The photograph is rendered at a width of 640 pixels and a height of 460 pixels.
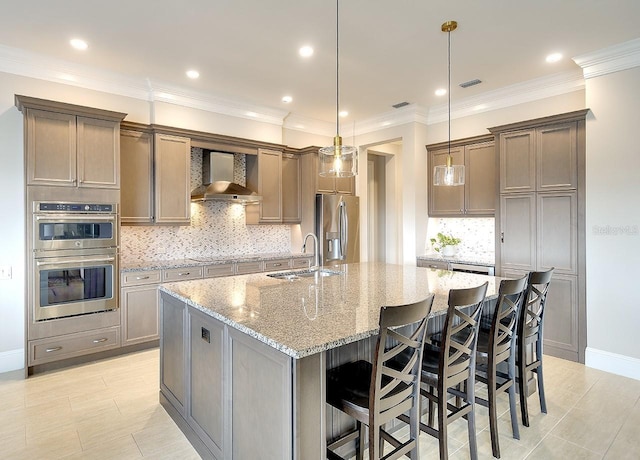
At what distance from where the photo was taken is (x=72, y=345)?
360 centimetres

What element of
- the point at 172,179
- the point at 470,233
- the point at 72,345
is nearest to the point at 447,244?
the point at 470,233

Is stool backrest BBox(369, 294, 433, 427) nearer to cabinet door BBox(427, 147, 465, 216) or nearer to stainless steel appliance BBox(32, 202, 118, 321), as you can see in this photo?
stainless steel appliance BBox(32, 202, 118, 321)

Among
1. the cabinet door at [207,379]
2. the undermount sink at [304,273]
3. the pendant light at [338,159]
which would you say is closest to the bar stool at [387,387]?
the cabinet door at [207,379]

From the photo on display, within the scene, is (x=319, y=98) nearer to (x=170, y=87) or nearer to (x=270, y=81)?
(x=270, y=81)

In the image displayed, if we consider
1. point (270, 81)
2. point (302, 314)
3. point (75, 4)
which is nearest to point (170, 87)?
point (270, 81)

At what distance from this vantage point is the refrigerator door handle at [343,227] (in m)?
5.62

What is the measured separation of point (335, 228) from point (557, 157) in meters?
2.94

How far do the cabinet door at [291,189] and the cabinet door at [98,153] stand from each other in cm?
236

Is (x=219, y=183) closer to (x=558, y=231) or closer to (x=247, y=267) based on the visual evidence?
(x=247, y=267)

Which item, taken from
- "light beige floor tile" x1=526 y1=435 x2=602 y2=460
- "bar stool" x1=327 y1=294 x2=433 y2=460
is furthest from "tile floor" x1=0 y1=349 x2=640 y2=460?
"bar stool" x1=327 y1=294 x2=433 y2=460

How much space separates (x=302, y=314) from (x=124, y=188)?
317 centimetres

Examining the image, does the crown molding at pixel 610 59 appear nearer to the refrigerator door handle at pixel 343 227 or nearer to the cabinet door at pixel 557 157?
the cabinet door at pixel 557 157

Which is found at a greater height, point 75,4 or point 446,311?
point 75,4

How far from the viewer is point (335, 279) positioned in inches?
123
